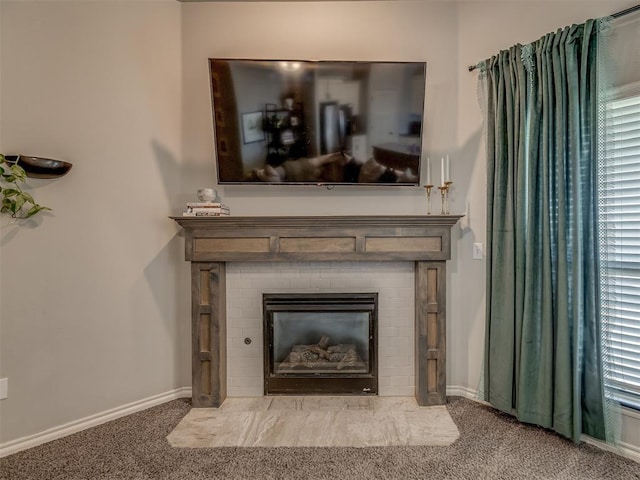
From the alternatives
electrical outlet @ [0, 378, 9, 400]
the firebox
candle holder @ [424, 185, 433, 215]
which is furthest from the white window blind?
electrical outlet @ [0, 378, 9, 400]

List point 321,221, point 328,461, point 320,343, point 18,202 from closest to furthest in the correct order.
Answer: point 328,461
point 18,202
point 321,221
point 320,343

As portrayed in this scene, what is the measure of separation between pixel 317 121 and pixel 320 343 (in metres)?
1.61

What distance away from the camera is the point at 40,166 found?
1.90 metres

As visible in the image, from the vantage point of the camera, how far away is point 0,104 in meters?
1.87

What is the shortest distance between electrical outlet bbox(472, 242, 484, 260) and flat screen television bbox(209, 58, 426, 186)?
0.66 meters

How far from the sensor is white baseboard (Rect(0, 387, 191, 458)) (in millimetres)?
1877

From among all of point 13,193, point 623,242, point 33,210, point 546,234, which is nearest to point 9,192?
point 13,193

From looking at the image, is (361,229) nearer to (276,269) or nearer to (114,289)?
(276,269)

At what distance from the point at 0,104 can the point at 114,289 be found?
1.24 meters

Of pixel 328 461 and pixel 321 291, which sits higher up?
pixel 321 291

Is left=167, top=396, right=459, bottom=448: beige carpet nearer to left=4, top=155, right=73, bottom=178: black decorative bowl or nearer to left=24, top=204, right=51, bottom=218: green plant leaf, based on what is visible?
left=24, top=204, right=51, bottom=218: green plant leaf

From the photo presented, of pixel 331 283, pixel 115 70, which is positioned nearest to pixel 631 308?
pixel 331 283

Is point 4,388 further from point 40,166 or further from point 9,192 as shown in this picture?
point 40,166

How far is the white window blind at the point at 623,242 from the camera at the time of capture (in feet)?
5.85
